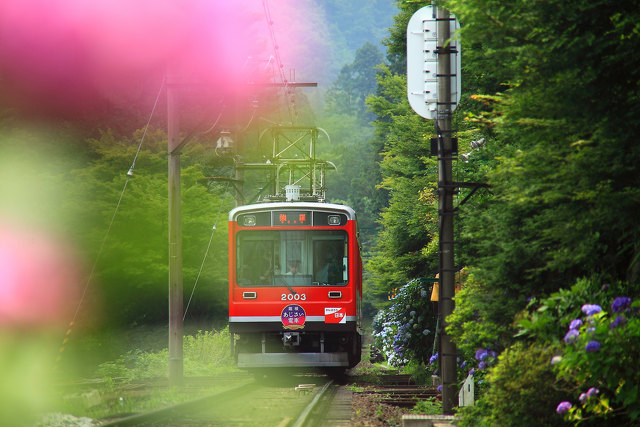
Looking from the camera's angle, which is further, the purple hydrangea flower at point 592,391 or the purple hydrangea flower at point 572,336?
the purple hydrangea flower at point 572,336

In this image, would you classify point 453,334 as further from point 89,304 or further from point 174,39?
point 174,39

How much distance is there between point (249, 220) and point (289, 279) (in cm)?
148

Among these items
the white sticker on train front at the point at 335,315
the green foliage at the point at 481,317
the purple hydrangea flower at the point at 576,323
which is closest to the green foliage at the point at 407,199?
the white sticker on train front at the point at 335,315

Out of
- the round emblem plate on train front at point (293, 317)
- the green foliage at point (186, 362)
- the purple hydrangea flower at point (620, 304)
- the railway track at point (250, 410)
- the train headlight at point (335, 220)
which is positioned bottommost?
the green foliage at point (186, 362)

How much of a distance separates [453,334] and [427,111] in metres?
2.79

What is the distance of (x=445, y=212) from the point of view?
1000 cm

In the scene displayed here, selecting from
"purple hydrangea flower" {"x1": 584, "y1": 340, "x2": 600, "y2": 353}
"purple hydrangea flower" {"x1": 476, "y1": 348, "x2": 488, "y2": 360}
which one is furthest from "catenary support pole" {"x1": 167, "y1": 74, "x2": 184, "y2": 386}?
"purple hydrangea flower" {"x1": 584, "y1": 340, "x2": 600, "y2": 353}

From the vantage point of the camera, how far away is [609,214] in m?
7.02

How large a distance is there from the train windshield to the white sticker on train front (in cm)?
52

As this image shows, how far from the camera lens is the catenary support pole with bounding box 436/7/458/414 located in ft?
32.9

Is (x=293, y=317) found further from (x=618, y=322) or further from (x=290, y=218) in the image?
(x=618, y=322)

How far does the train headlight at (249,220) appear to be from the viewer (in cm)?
1753

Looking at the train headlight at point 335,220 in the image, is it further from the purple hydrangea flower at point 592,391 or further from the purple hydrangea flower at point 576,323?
the purple hydrangea flower at point 592,391

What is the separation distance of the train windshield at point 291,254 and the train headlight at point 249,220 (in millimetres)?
157
